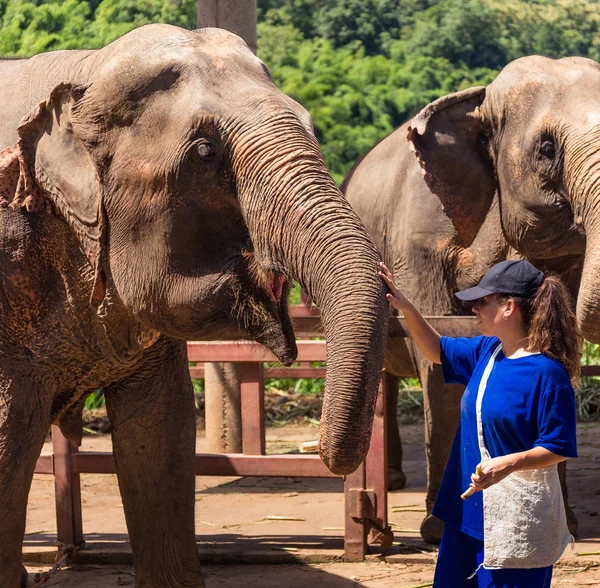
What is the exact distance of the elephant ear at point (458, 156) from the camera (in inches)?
216

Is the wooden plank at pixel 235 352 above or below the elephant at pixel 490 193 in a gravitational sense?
below

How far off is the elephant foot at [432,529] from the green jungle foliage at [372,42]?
952 centimetres

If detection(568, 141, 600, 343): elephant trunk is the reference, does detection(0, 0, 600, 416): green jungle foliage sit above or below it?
below

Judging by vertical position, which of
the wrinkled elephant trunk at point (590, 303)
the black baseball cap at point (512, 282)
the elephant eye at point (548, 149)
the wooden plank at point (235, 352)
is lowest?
the wooden plank at point (235, 352)

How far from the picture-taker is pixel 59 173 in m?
3.41

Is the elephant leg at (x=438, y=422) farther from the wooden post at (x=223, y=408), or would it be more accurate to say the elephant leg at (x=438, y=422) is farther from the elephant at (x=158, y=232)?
the elephant at (x=158, y=232)

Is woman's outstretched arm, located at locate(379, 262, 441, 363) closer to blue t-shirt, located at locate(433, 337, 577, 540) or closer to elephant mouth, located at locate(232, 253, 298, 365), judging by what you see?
blue t-shirt, located at locate(433, 337, 577, 540)

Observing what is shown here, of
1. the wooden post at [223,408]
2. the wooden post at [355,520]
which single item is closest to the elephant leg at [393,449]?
the wooden post at [223,408]

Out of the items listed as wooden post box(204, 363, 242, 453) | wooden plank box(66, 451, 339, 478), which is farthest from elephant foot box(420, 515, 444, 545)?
wooden post box(204, 363, 242, 453)

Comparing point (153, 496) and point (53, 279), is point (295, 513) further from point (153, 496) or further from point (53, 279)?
point (53, 279)

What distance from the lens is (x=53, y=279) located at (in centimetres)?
360

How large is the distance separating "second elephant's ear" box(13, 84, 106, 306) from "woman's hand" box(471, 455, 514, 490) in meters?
1.26

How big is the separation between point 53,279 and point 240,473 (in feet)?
6.37

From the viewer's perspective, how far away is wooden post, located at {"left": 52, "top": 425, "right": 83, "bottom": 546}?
207 inches
